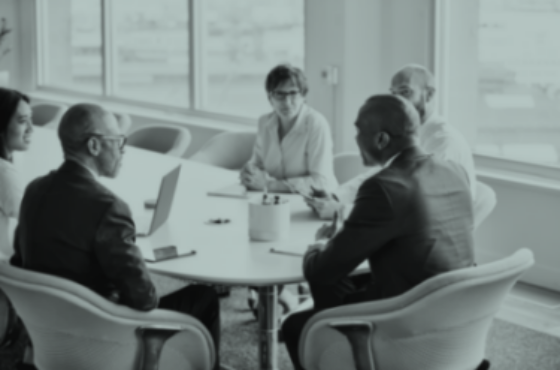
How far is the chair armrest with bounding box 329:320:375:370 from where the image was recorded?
2.90m

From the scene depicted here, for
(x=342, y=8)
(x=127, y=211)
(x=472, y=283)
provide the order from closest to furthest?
1. (x=472, y=283)
2. (x=127, y=211)
3. (x=342, y=8)

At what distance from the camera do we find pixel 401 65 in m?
6.33

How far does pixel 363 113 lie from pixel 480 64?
3.29 m

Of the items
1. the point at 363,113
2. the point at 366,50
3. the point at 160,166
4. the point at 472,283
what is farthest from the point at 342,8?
the point at 472,283

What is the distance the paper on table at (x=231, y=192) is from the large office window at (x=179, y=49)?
3450mm

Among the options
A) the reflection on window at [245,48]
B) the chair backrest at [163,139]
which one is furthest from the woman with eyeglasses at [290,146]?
the reflection on window at [245,48]

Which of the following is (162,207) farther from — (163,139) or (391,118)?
(163,139)

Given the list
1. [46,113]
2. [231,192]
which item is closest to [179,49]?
[46,113]

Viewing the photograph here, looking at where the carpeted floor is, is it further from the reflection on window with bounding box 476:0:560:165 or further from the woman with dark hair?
the reflection on window with bounding box 476:0:560:165

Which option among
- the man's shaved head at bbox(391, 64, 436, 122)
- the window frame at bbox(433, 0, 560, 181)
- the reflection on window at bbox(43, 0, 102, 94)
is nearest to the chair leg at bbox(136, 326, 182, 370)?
the man's shaved head at bbox(391, 64, 436, 122)

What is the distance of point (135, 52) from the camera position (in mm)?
9992

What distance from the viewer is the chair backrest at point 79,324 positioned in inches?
110

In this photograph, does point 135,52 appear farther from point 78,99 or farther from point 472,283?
point 472,283

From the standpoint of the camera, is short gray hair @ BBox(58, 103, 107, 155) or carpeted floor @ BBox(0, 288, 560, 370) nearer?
short gray hair @ BBox(58, 103, 107, 155)
